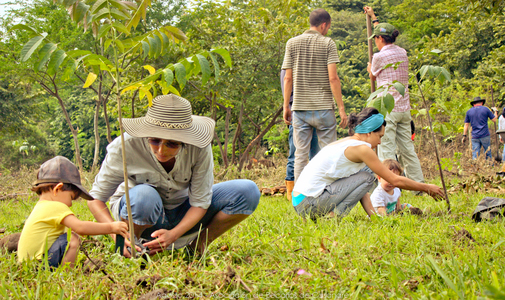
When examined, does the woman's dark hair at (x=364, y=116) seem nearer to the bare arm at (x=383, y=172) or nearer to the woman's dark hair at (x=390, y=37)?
the bare arm at (x=383, y=172)

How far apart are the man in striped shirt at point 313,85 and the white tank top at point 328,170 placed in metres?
1.25

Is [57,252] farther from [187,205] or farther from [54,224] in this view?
[187,205]

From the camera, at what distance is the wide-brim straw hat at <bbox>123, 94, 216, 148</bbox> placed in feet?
7.78

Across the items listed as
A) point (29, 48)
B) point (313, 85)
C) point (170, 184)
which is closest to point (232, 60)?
point (313, 85)

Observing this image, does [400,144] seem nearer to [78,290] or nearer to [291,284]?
[291,284]

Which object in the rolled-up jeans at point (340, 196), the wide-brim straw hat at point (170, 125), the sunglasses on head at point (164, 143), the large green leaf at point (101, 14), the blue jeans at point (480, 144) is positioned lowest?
the blue jeans at point (480, 144)

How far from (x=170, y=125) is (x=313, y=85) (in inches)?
110

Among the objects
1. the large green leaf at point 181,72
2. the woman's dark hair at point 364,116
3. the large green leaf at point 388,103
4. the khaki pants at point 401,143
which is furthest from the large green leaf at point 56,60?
the khaki pants at point 401,143

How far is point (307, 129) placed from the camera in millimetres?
4855

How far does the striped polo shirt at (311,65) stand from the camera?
4855mm

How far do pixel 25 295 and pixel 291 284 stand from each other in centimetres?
119

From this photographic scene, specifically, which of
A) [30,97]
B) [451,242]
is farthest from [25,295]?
[30,97]

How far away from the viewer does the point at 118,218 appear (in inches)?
108

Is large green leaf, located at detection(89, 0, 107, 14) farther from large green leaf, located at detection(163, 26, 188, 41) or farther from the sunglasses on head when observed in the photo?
the sunglasses on head
